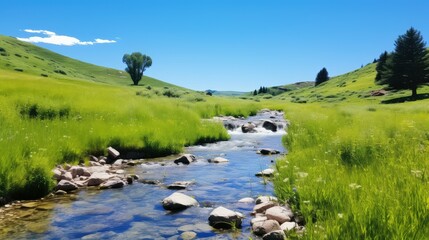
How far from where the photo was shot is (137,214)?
31.9 feet

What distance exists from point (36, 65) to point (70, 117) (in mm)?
136901

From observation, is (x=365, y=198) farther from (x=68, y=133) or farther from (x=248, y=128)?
(x=248, y=128)

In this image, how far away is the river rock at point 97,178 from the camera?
12.7 metres

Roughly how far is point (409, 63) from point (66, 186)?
7634cm

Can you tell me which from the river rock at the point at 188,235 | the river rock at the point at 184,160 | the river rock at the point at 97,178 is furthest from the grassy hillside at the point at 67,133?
the river rock at the point at 188,235

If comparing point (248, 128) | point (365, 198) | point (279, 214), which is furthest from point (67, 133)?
point (248, 128)

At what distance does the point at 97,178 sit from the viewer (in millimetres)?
12805

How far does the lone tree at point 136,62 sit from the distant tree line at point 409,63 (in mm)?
95322

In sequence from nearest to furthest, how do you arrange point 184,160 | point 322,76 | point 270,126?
point 184,160
point 270,126
point 322,76

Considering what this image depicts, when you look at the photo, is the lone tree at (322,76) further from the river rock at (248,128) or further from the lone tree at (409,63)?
the river rock at (248,128)

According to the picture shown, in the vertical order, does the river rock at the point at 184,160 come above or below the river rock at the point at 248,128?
below

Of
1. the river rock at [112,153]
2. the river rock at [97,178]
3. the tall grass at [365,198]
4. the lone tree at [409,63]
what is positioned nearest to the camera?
the tall grass at [365,198]

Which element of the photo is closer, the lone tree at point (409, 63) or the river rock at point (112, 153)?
the river rock at point (112, 153)

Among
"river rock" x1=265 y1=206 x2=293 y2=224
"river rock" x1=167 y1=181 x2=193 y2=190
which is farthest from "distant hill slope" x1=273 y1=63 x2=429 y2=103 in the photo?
"river rock" x1=265 y1=206 x2=293 y2=224
